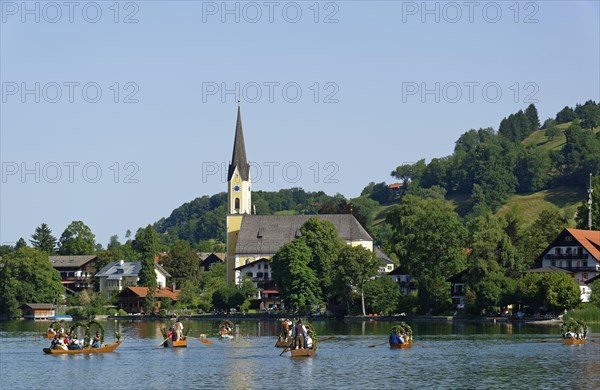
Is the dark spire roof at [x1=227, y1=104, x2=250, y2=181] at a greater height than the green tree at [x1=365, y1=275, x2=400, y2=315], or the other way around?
Answer: the dark spire roof at [x1=227, y1=104, x2=250, y2=181]

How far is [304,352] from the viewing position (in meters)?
72.0

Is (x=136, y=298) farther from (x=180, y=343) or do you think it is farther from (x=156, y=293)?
(x=180, y=343)

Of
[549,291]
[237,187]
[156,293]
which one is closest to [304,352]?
[549,291]

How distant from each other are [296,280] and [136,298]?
120 ft

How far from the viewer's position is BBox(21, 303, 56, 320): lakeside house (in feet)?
523

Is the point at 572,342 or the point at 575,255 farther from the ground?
the point at 575,255

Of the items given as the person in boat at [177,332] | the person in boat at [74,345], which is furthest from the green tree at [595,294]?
the person in boat at [74,345]

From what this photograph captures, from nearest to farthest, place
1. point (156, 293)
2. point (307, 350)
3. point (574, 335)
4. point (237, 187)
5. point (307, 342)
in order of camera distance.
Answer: point (307, 350) → point (307, 342) → point (574, 335) → point (156, 293) → point (237, 187)

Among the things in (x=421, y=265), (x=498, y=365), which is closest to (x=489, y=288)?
(x=421, y=265)

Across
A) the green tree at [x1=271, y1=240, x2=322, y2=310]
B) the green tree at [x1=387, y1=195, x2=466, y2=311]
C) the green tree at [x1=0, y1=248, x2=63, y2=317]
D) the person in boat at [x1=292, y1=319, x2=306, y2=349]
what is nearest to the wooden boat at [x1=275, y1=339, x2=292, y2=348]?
the person in boat at [x1=292, y1=319, x2=306, y2=349]

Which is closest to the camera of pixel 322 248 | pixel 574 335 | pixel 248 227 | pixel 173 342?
pixel 574 335

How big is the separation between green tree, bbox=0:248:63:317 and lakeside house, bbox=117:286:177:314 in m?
9.21

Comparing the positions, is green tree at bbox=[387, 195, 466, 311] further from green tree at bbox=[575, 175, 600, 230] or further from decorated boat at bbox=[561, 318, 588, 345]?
decorated boat at bbox=[561, 318, 588, 345]

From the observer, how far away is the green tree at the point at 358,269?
435 ft
